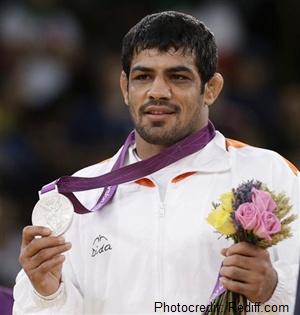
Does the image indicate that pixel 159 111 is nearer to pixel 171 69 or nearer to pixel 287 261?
pixel 171 69

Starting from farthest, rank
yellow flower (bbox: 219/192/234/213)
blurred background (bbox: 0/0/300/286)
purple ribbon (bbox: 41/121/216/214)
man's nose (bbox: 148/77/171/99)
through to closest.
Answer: blurred background (bbox: 0/0/300/286) < purple ribbon (bbox: 41/121/216/214) < man's nose (bbox: 148/77/171/99) < yellow flower (bbox: 219/192/234/213)

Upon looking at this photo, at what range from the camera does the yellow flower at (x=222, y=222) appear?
480 cm

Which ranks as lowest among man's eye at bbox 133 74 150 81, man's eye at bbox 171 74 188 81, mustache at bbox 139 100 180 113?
mustache at bbox 139 100 180 113

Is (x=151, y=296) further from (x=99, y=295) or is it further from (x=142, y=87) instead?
(x=142, y=87)

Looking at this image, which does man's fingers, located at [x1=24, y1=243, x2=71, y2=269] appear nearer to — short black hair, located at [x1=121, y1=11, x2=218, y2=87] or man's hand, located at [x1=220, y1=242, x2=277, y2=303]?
man's hand, located at [x1=220, y1=242, x2=277, y2=303]

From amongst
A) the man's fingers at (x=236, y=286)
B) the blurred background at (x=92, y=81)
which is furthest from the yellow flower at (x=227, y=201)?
the blurred background at (x=92, y=81)

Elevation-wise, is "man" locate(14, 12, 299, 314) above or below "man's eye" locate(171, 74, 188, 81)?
below

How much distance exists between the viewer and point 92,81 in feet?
35.3

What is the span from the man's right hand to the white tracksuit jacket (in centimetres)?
17

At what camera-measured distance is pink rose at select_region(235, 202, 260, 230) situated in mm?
4734

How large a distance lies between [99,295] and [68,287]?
0.13 m

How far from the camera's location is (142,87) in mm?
5355

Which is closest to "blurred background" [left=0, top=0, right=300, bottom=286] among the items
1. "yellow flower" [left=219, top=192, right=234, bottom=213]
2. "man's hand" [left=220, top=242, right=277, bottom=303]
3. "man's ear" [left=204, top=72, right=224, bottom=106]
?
"man's ear" [left=204, top=72, right=224, bottom=106]

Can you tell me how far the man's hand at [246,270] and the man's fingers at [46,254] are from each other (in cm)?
65
